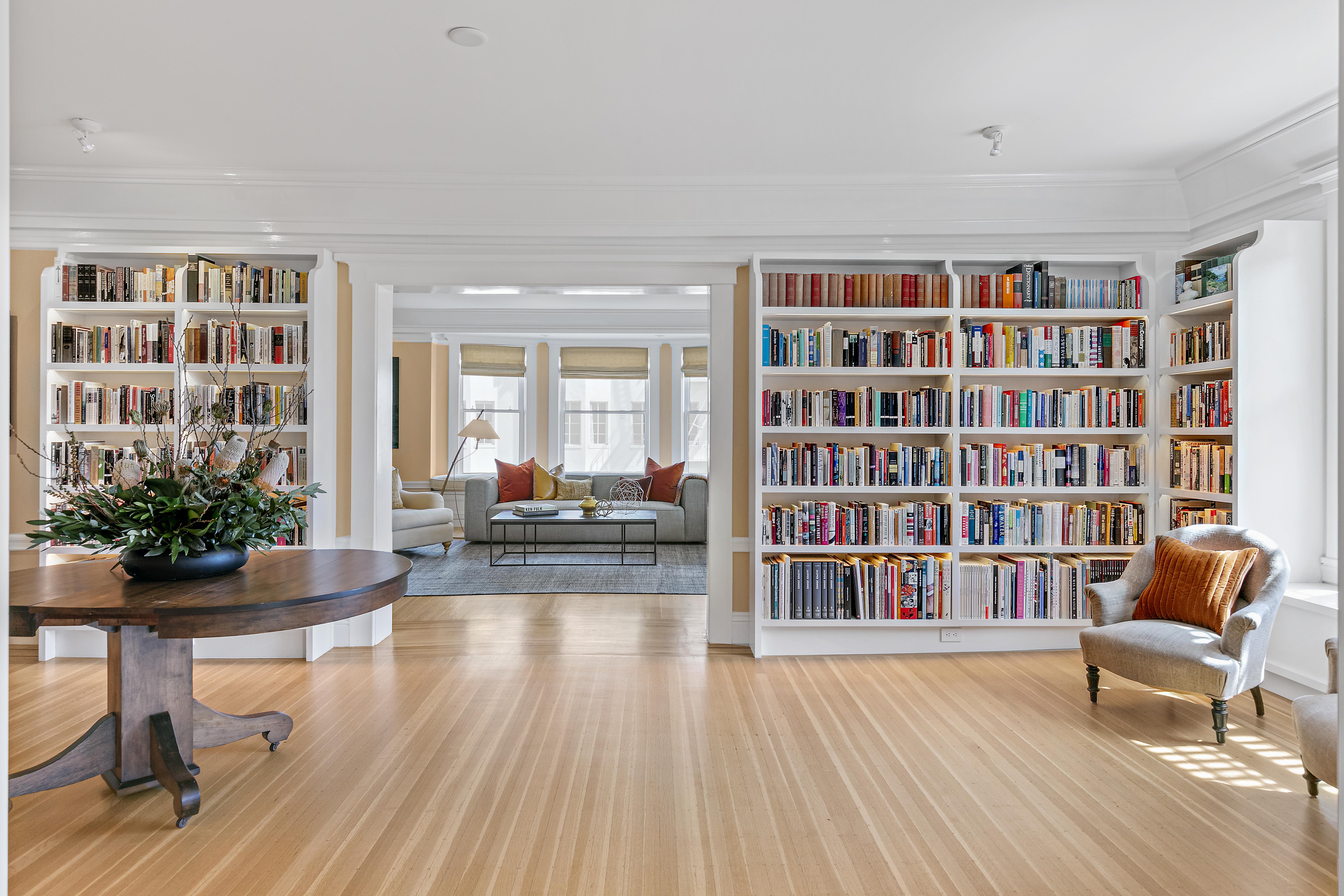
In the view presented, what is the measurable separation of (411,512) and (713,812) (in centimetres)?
569

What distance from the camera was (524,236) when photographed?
15.1 ft

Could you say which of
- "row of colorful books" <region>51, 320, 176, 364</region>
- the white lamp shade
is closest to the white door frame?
"row of colorful books" <region>51, 320, 176, 364</region>

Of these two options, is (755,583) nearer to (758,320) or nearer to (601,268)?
(758,320)

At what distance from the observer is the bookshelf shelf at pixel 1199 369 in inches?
161

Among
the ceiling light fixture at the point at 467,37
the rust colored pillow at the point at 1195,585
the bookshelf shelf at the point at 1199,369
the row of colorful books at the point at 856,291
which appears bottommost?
the rust colored pillow at the point at 1195,585

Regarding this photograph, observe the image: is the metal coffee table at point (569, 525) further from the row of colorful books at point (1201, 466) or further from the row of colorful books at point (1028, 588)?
the row of colorful books at point (1201, 466)

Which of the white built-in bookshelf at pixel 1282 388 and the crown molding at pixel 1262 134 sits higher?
the crown molding at pixel 1262 134

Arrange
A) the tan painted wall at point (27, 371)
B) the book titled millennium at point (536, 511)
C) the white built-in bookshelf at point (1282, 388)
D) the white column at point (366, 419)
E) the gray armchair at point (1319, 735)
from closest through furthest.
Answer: the gray armchair at point (1319, 735) → the white built-in bookshelf at point (1282, 388) → the tan painted wall at point (27, 371) → the white column at point (366, 419) → the book titled millennium at point (536, 511)

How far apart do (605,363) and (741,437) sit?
498cm

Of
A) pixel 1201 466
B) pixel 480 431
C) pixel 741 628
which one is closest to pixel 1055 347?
pixel 1201 466

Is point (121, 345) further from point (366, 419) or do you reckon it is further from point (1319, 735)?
point (1319, 735)

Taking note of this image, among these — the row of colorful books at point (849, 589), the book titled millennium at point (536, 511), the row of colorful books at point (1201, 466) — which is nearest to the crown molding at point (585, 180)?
the row of colorful books at point (1201, 466)

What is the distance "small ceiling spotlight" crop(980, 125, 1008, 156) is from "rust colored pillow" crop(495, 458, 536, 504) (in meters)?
6.03

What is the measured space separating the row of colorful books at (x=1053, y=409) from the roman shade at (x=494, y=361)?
5.99 metres
